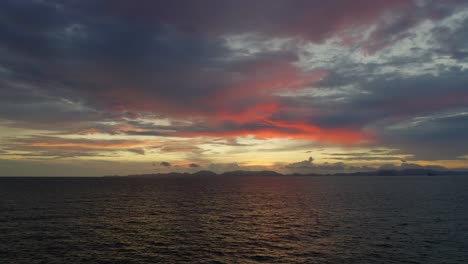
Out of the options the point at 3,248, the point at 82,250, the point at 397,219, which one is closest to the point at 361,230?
the point at 397,219

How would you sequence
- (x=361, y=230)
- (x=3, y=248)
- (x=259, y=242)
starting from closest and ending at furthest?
(x=3, y=248)
(x=259, y=242)
(x=361, y=230)

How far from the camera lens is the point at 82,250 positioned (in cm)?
4947

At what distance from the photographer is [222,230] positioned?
66750 millimetres

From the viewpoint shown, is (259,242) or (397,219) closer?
(259,242)

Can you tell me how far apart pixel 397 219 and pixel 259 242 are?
4360 centimetres

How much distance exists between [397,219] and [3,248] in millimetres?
84109

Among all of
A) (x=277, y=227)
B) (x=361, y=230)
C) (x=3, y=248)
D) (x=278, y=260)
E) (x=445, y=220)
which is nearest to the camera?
(x=278, y=260)

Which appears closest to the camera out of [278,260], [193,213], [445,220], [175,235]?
[278,260]

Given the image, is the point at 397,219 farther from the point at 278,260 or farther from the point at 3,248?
the point at 3,248

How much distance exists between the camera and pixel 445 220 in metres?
77.1

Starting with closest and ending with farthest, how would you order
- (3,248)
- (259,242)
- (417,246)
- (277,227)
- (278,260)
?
(278,260) < (3,248) < (417,246) < (259,242) < (277,227)

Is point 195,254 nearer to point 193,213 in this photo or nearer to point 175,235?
point 175,235

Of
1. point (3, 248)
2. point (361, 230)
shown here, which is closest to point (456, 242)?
point (361, 230)

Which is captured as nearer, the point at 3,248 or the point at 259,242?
the point at 3,248
